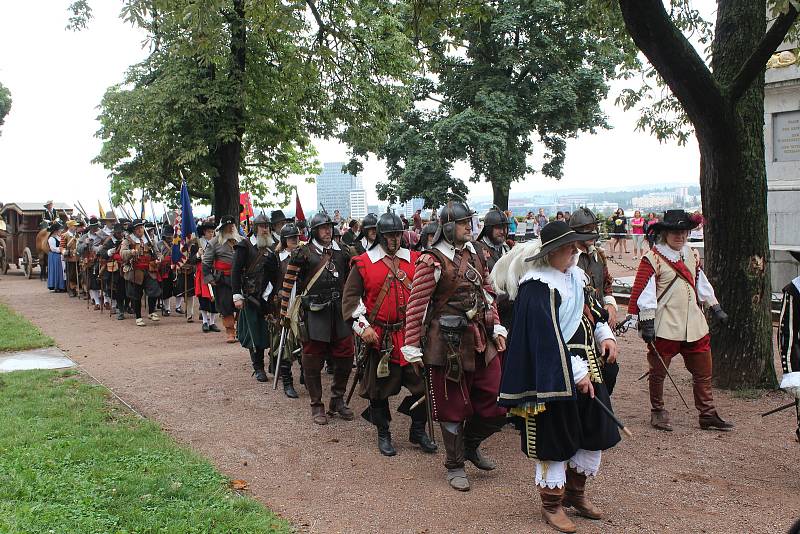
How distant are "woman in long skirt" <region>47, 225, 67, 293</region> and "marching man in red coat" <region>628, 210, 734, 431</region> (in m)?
18.0

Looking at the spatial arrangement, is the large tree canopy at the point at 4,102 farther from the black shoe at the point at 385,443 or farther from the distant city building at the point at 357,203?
the black shoe at the point at 385,443

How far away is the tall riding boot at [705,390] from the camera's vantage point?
22.8 ft

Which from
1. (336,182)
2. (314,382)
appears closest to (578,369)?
(314,382)

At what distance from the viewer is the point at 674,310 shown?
690 cm

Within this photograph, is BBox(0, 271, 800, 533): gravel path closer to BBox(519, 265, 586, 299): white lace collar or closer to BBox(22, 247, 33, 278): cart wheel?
BBox(519, 265, 586, 299): white lace collar

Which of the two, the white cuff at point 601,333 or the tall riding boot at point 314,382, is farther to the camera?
the tall riding boot at point 314,382

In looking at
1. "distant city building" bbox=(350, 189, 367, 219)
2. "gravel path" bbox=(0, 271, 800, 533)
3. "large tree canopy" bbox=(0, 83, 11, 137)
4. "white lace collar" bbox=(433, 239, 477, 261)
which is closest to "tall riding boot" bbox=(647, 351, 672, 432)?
"gravel path" bbox=(0, 271, 800, 533)

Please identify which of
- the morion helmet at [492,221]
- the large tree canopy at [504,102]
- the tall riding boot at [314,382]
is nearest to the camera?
the tall riding boot at [314,382]

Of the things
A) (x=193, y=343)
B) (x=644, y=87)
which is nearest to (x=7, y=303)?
(x=193, y=343)

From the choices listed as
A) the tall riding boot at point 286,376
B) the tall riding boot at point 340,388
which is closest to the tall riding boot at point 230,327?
the tall riding boot at point 286,376

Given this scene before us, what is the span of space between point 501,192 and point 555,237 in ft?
93.3

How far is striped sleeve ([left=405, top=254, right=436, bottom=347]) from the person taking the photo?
5770 mm

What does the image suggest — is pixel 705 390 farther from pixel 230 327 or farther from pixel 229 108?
pixel 229 108

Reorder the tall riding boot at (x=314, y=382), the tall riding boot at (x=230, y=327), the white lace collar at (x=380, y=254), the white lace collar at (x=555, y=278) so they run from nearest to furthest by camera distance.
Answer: the white lace collar at (x=555, y=278) → the white lace collar at (x=380, y=254) → the tall riding boot at (x=314, y=382) → the tall riding boot at (x=230, y=327)
